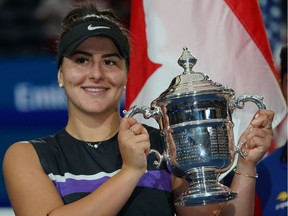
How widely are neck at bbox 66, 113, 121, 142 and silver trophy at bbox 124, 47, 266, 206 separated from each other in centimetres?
23

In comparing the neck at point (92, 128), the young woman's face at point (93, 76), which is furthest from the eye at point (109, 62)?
the neck at point (92, 128)

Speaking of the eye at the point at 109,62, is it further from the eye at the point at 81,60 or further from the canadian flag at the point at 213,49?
the canadian flag at the point at 213,49

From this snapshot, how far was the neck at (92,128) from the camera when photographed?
201 centimetres

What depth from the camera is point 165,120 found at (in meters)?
1.82

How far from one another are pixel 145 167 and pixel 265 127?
29 centimetres

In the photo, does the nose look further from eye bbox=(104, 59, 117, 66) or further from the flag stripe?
the flag stripe

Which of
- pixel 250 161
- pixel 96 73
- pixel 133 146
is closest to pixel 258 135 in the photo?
pixel 250 161

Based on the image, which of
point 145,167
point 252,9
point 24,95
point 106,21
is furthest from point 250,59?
point 24,95

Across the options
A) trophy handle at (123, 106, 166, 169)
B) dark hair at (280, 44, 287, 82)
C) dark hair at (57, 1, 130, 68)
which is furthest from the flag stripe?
trophy handle at (123, 106, 166, 169)

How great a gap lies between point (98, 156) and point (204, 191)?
314 mm

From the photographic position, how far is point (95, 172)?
6.27 feet

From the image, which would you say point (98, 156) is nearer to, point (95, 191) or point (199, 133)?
point (95, 191)

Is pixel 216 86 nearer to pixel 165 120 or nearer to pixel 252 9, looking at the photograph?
pixel 165 120

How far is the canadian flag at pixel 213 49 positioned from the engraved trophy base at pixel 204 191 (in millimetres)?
529
